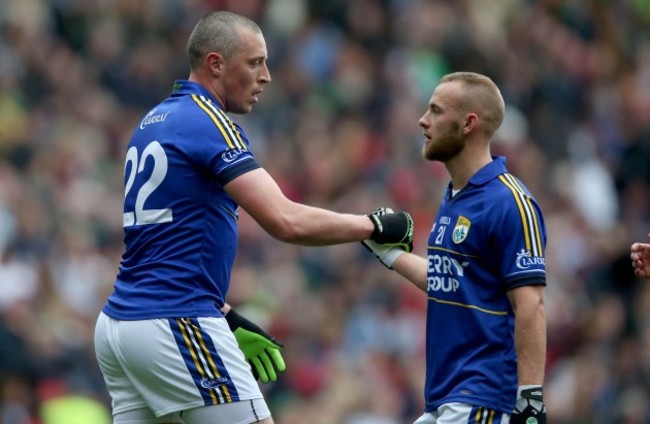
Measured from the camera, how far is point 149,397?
6789mm

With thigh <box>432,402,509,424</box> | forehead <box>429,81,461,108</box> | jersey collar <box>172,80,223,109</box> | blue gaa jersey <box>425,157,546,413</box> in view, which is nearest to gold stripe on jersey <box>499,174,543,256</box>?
blue gaa jersey <box>425,157,546,413</box>

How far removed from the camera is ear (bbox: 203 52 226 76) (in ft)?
23.4

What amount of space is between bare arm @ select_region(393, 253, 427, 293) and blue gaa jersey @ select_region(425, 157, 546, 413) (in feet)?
1.12

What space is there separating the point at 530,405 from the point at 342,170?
9333 mm

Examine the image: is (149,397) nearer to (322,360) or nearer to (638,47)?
(322,360)

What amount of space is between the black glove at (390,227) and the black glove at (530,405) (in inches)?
38.3

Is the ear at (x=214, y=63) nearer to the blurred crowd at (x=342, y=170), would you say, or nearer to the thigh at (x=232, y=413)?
the thigh at (x=232, y=413)

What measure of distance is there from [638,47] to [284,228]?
12.9 m

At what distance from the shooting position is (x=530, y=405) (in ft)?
22.0

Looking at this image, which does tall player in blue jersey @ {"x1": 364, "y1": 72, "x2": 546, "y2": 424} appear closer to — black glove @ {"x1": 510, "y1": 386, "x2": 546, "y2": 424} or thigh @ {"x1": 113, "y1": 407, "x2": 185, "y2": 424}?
black glove @ {"x1": 510, "y1": 386, "x2": 546, "y2": 424}

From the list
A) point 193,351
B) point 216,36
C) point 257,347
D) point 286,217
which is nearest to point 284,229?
point 286,217

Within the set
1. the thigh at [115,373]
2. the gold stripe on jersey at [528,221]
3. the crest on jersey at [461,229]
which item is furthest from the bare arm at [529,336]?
the thigh at [115,373]

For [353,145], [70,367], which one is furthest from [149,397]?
[353,145]

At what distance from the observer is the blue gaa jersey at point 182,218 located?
676cm
